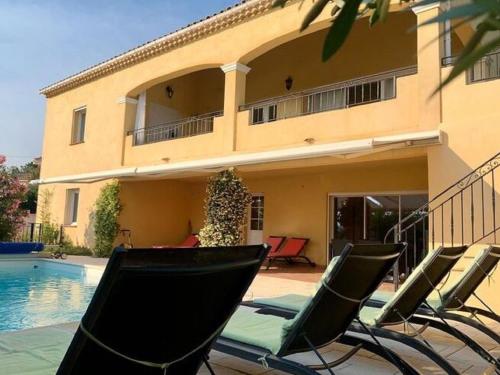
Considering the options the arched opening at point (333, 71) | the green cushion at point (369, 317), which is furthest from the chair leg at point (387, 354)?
the arched opening at point (333, 71)

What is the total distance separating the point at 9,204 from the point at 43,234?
12.8 feet

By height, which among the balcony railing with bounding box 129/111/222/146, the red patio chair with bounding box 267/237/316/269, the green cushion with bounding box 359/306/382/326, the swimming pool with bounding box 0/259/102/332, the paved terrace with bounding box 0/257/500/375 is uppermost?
the balcony railing with bounding box 129/111/222/146

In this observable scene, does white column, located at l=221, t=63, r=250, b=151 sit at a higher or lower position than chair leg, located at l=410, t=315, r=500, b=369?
higher

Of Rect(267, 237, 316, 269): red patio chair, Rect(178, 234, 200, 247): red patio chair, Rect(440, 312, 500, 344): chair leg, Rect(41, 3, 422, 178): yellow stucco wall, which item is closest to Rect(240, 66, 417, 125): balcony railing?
Rect(41, 3, 422, 178): yellow stucco wall

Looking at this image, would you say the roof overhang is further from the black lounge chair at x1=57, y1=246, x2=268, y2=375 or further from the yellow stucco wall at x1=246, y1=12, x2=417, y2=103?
the black lounge chair at x1=57, y1=246, x2=268, y2=375

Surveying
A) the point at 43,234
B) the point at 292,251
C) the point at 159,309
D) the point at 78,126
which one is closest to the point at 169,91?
the point at 78,126

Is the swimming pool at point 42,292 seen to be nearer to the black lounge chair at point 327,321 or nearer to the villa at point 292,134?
the villa at point 292,134

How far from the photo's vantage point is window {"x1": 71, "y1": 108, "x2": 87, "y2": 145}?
23328 millimetres

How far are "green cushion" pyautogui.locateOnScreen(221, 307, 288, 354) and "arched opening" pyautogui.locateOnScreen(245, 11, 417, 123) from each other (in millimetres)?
8742

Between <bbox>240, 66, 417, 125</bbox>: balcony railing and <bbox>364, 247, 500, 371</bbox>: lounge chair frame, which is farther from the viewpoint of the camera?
<bbox>240, 66, 417, 125</bbox>: balcony railing

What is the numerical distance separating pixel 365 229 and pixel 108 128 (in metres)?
12.5

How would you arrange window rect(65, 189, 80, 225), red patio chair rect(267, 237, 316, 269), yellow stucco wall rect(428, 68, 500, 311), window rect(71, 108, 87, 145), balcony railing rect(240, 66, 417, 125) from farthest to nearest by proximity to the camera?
window rect(71, 108, 87, 145), window rect(65, 189, 80, 225), red patio chair rect(267, 237, 316, 269), balcony railing rect(240, 66, 417, 125), yellow stucco wall rect(428, 68, 500, 311)

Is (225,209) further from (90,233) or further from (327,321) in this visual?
(327,321)

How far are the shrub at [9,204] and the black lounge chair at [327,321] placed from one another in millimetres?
17390
